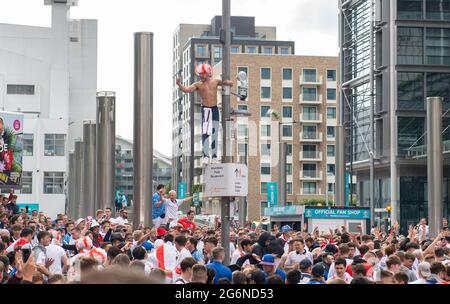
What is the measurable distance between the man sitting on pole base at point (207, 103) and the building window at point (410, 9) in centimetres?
5354

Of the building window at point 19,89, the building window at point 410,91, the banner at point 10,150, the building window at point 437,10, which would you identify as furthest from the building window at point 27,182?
the building window at point 437,10

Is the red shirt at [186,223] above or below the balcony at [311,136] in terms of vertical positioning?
below

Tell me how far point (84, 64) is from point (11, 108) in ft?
47.2

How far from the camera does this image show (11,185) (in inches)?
1933

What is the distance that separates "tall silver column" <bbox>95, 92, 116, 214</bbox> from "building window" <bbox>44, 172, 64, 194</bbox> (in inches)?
2254

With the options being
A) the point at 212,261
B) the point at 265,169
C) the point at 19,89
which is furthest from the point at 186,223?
the point at 265,169

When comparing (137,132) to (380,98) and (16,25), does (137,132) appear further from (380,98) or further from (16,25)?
(16,25)

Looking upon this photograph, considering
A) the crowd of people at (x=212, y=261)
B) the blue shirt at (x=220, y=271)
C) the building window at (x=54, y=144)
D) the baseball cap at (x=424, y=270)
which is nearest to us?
the crowd of people at (x=212, y=261)

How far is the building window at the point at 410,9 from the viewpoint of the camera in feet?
227

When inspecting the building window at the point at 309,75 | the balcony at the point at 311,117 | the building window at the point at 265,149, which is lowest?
the building window at the point at 265,149

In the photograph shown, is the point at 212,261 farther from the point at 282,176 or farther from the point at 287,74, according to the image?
the point at 287,74

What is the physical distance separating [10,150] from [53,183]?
143ft

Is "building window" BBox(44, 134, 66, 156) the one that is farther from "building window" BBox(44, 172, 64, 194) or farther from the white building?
"building window" BBox(44, 172, 64, 194)

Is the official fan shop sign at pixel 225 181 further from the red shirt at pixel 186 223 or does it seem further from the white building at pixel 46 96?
the white building at pixel 46 96
